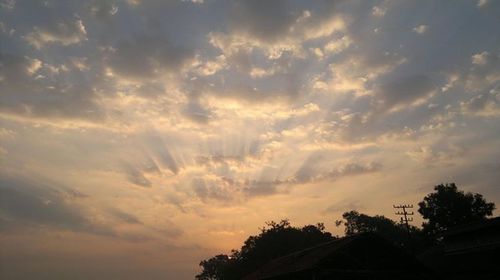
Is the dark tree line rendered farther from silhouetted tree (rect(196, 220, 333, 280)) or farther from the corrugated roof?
the corrugated roof

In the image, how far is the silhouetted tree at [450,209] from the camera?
2356 inches

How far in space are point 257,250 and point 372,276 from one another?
129 feet

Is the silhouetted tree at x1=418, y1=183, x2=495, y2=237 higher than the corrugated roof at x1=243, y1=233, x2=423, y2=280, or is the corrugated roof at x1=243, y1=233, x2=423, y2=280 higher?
the silhouetted tree at x1=418, y1=183, x2=495, y2=237

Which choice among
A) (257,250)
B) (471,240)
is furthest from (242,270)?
(471,240)

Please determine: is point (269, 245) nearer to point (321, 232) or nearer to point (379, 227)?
point (321, 232)

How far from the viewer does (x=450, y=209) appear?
200 feet

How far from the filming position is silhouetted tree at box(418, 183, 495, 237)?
5984 centimetres

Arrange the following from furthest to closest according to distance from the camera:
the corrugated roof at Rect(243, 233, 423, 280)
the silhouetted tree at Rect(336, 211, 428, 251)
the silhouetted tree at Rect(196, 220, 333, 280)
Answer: the silhouetted tree at Rect(336, 211, 428, 251) → the silhouetted tree at Rect(196, 220, 333, 280) → the corrugated roof at Rect(243, 233, 423, 280)

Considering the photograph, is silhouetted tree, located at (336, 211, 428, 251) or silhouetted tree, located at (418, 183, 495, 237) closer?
silhouetted tree, located at (418, 183, 495, 237)

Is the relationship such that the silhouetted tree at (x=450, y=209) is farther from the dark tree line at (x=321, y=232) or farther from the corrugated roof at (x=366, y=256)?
the corrugated roof at (x=366, y=256)

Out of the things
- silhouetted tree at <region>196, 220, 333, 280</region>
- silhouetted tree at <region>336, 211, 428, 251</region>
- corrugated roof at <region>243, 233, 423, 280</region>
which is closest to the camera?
corrugated roof at <region>243, 233, 423, 280</region>

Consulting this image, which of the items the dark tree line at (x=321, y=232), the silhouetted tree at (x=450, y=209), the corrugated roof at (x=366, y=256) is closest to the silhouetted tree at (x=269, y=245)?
A: the dark tree line at (x=321, y=232)

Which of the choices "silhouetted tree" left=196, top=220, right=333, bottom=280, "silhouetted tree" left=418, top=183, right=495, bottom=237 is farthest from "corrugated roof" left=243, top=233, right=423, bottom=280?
"silhouetted tree" left=418, top=183, right=495, bottom=237

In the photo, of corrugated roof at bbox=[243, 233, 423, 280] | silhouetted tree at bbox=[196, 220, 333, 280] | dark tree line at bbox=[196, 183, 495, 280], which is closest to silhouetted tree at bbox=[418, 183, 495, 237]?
dark tree line at bbox=[196, 183, 495, 280]
